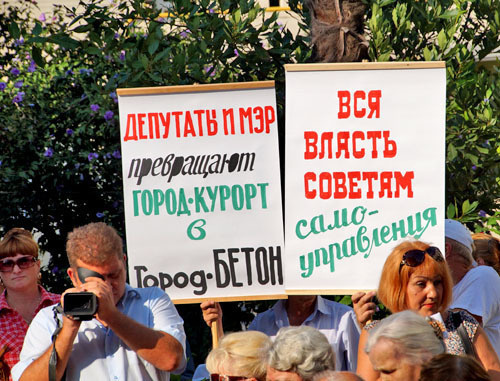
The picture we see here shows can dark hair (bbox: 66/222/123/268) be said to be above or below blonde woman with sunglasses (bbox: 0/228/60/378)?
above

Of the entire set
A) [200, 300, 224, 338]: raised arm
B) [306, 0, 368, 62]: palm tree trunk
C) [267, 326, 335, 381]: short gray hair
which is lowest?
[200, 300, 224, 338]: raised arm

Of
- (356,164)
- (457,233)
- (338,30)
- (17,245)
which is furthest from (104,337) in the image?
(338,30)

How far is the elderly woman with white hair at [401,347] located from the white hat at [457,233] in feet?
4.68

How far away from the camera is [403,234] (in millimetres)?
4793

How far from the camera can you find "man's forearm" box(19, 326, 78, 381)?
3740mm

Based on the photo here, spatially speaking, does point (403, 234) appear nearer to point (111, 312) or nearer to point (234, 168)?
point (234, 168)

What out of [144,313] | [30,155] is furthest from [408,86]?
[30,155]

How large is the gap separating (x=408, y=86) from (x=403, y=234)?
2.44 ft

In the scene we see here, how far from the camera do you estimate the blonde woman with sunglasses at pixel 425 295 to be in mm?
4055

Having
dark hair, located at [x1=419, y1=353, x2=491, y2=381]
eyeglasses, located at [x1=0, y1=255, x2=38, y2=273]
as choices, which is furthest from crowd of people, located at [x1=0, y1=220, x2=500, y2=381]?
eyeglasses, located at [x1=0, y1=255, x2=38, y2=273]

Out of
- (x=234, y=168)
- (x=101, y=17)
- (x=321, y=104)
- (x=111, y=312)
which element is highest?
(x=101, y=17)

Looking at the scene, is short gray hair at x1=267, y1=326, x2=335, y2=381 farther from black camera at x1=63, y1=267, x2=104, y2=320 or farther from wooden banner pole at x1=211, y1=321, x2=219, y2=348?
wooden banner pole at x1=211, y1=321, x2=219, y2=348

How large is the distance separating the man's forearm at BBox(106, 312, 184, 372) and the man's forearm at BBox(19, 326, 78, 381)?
17cm

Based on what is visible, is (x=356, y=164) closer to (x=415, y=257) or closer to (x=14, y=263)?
(x=415, y=257)
